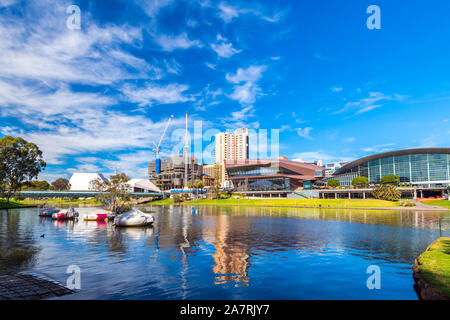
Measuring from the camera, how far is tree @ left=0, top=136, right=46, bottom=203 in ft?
329

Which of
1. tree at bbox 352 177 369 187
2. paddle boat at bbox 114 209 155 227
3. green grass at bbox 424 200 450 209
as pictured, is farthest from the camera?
tree at bbox 352 177 369 187

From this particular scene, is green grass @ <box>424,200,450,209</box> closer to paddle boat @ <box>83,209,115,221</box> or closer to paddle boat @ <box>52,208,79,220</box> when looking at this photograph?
paddle boat @ <box>83,209,115,221</box>

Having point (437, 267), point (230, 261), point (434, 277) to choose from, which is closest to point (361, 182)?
point (437, 267)

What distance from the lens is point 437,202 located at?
105375mm

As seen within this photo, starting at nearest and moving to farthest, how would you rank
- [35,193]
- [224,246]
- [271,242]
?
[224,246]
[271,242]
[35,193]

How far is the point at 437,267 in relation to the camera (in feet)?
53.6

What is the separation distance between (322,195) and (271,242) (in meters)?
135

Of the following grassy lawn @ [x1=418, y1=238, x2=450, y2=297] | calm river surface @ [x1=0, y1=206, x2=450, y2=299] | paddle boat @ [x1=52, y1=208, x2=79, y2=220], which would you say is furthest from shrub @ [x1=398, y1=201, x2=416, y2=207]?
paddle boat @ [x1=52, y1=208, x2=79, y2=220]

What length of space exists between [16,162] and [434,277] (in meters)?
130

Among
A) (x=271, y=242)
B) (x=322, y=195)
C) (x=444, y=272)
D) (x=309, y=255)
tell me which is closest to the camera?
(x=444, y=272)

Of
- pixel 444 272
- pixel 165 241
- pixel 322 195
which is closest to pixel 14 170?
pixel 165 241

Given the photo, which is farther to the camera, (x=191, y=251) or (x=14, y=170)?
(x=14, y=170)

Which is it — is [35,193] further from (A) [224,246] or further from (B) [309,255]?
(B) [309,255]

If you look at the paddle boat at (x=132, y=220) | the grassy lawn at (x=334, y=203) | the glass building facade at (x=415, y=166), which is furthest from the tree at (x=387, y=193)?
the paddle boat at (x=132, y=220)
